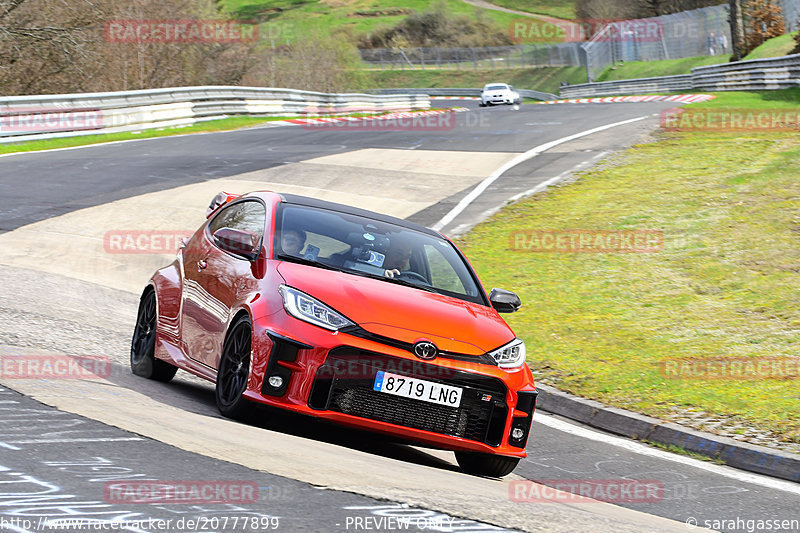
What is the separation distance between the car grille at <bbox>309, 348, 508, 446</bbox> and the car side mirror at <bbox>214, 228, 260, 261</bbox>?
4.20ft

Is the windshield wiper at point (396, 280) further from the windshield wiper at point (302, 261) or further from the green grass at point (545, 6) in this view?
the green grass at point (545, 6)

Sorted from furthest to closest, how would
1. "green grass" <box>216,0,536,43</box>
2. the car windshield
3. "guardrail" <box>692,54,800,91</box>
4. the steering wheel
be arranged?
"green grass" <box>216,0,536,43</box> < "guardrail" <box>692,54,800,91</box> < the steering wheel < the car windshield

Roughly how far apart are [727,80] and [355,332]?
4034 cm

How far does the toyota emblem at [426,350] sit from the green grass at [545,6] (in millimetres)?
122969

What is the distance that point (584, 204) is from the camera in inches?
702

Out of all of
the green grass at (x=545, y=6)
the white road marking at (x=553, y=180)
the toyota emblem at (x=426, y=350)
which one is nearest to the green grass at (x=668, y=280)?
the white road marking at (x=553, y=180)

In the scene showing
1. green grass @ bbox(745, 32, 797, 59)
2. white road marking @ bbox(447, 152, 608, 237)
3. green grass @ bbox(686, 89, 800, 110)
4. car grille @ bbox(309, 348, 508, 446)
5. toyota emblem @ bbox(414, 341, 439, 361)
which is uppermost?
green grass @ bbox(745, 32, 797, 59)

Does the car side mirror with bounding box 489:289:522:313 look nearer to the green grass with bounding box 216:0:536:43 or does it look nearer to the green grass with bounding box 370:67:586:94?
the green grass with bounding box 370:67:586:94

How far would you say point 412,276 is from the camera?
7.28m

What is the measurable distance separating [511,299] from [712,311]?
4969 mm

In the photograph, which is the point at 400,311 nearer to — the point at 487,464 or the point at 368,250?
the point at 368,250

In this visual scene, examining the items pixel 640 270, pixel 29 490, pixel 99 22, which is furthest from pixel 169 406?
pixel 99 22

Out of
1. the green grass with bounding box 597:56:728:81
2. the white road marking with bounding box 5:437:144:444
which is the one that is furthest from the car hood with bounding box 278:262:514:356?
the green grass with bounding box 597:56:728:81

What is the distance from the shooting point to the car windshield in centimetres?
706
